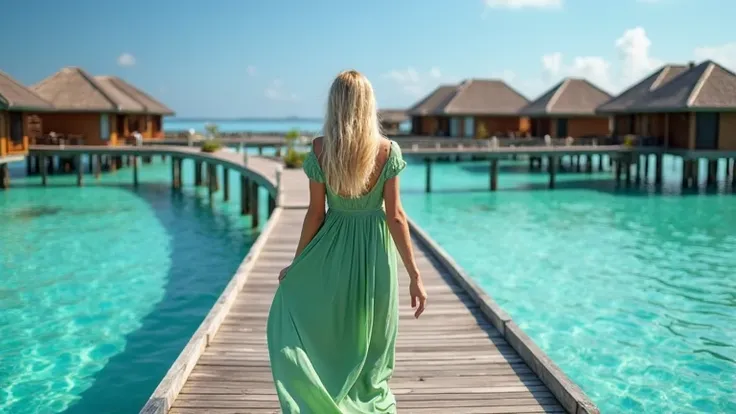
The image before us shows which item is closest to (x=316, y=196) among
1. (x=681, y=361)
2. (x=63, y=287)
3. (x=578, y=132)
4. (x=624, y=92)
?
(x=681, y=361)

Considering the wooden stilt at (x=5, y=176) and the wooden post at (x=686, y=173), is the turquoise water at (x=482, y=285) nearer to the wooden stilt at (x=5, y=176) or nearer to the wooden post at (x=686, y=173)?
the wooden stilt at (x=5, y=176)

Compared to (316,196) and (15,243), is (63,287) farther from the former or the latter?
(316,196)

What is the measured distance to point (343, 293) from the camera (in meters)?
3.87

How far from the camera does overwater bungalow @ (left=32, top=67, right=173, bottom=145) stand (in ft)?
113

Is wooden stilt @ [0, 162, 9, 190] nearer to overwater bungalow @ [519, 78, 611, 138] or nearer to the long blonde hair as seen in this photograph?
overwater bungalow @ [519, 78, 611, 138]

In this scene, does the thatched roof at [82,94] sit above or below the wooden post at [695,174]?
above

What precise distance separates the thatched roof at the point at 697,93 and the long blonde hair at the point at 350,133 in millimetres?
27065

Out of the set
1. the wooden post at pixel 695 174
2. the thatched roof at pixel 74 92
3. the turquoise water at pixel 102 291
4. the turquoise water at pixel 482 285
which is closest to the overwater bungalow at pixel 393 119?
the thatched roof at pixel 74 92

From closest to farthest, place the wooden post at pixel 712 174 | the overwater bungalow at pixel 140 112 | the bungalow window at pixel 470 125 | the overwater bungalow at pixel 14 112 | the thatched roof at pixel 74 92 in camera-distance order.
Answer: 1. the overwater bungalow at pixel 14 112
2. the wooden post at pixel 712 174
3. the thatched roof at pixel 74 92
4. the overwater bungalow at pixel 140 112
5. the bungalow window at pixel 470 125

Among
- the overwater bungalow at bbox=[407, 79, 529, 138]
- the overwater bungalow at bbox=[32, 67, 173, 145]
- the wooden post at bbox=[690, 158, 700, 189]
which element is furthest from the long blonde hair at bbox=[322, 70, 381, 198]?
the overwater bungalow at bbox=[407, 79, 529, 138]

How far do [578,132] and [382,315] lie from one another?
39043 millimetres

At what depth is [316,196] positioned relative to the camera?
149 inches

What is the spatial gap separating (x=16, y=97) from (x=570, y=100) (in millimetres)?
28125

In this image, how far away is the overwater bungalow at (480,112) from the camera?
4475cm
